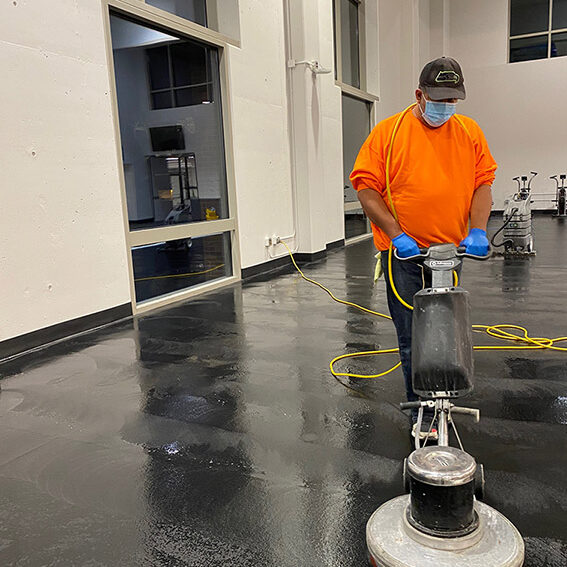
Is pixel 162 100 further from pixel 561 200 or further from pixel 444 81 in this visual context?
pixel 561 200

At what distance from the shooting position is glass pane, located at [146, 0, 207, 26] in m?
5.00

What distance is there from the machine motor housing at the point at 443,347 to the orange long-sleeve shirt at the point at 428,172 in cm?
51

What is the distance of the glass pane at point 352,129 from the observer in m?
8.47

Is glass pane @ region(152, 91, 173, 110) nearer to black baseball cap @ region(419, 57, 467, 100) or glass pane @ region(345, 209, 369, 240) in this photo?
glass pane @ region(345, 209, 369, 240)

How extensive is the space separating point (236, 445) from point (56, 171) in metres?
2.38

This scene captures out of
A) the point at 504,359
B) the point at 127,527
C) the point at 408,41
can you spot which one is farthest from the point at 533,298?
the point at 408,41

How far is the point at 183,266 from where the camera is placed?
6492 mm

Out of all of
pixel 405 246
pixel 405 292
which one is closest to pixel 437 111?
pixel 405 246

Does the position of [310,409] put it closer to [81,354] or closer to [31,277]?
A: [81,354]

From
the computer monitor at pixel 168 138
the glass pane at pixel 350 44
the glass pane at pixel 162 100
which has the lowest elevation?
the computer monitor at pixel 168 138

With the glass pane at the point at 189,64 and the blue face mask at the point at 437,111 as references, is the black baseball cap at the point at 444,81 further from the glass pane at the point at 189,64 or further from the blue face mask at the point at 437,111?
the glass pane at the point at 189,64

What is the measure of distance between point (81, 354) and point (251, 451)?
174 cm

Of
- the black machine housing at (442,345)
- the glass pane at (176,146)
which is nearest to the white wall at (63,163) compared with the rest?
the glass pane at (176,146)

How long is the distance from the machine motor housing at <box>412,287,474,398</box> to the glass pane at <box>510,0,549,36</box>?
13596 mm
